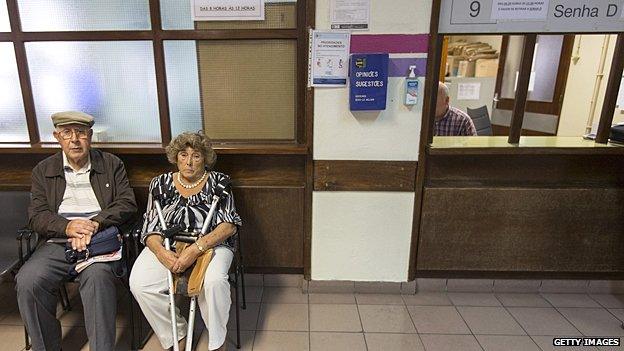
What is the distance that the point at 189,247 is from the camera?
6.16ft

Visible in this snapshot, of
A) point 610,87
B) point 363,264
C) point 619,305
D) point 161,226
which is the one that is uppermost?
point 610,87

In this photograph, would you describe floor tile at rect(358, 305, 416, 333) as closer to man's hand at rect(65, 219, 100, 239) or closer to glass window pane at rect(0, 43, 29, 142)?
man's hand at rect(65, 219, 100, 239)

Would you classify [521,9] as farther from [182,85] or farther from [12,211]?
[12,211]

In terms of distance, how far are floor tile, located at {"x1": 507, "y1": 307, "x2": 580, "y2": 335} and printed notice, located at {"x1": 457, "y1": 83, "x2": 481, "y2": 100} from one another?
123 inches

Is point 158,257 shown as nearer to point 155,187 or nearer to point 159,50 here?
point 155,187

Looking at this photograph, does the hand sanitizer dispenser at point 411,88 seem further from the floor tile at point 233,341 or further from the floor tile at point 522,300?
the floor tile at point 233,341

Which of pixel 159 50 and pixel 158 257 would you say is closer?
pixel 158 257

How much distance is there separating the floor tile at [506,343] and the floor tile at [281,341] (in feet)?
3.27

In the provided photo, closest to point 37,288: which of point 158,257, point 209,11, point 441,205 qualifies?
point 158,257

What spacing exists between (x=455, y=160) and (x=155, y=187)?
177 centimetres

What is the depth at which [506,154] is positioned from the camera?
227 cm

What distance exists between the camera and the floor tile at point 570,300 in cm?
244

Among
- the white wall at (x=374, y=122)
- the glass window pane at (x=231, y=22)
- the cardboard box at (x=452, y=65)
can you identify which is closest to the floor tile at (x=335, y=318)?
the white wall at (x=374, y=122)

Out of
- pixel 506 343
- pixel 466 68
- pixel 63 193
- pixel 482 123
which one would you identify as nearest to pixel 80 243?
pixel 63 193
